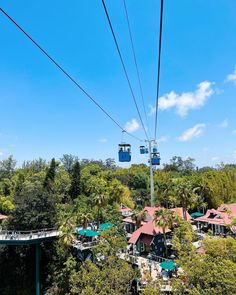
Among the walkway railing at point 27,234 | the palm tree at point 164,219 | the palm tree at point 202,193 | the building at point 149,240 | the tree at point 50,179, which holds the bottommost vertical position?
the building at point 149,240

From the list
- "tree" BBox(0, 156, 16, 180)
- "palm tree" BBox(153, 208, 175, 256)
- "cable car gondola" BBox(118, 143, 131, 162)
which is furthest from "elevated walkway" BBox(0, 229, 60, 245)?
"tree" BBox(0, 156, 16, 180)

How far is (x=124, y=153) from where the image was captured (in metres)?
16.9

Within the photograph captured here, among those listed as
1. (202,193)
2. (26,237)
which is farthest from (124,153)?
(202,193)

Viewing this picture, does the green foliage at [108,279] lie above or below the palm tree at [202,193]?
below

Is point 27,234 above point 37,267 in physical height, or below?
above

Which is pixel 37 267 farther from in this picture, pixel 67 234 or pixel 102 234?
pixel 102 234

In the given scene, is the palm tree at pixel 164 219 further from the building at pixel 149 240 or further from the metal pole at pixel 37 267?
the metal pole at pixel 37 267

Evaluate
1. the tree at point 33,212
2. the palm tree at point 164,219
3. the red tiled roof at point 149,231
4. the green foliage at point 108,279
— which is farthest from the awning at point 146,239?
the green foliage at point 108,279

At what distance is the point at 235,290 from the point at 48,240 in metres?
22.4

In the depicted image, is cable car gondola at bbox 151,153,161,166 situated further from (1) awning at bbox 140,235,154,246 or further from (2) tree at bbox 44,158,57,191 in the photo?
(2) tree at bbox 44,158,57,191

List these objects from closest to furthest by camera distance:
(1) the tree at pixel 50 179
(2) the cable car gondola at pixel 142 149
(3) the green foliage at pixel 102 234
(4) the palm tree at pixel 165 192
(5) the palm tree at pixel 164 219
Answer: (3) the green foliage at pixel 102 234, (2) the cable car gondola at pixel 142 149, (5) the palm tree at pixel 164 219, (1) the tree at pixel 50 179, (4) the palm tree at pixel 165 192

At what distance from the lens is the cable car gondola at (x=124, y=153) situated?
55.5ft

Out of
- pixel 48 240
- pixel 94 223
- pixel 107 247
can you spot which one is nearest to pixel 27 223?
pixel 48 240

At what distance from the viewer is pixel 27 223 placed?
103ft
